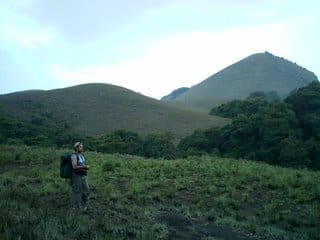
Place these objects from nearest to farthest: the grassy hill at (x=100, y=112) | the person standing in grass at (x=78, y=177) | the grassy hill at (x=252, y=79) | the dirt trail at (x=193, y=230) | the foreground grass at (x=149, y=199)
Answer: the foreground grass at (x=149, y=199)
the dirt trail at (x=193, y=230)
the person standing in grass at (x=78, y=177)
the grassy hill at (x=100, y=112)
the grassy hill at (x=252, y=79)

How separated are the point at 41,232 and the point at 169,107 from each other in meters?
82.4

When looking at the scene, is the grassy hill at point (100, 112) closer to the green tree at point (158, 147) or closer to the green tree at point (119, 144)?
the green tree at point (119, 144)

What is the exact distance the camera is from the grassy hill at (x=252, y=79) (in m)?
171

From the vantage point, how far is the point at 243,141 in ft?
156

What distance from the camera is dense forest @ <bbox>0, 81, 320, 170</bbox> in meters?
40.4

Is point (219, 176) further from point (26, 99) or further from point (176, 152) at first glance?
point (26, 99)

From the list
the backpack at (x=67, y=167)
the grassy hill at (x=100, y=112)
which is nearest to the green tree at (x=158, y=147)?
the grassy hill at (x=100, y=112)

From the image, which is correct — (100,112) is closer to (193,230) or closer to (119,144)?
(119,144)

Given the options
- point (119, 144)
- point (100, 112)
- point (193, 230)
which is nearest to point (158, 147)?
point (119, 144)

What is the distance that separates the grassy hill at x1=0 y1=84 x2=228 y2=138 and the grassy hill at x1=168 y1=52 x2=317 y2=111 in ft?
239

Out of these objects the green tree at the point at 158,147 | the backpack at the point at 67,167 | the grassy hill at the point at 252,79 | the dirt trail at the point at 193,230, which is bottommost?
the dirt trail at the point at 193,230

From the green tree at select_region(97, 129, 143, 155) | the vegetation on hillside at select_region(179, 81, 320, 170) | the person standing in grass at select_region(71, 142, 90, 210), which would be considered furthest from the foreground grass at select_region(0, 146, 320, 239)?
the green tree at select_region(97, 129, 143, 155)

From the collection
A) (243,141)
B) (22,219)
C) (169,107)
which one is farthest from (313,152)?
(169,107)

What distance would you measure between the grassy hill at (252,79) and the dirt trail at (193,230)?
14893cm
